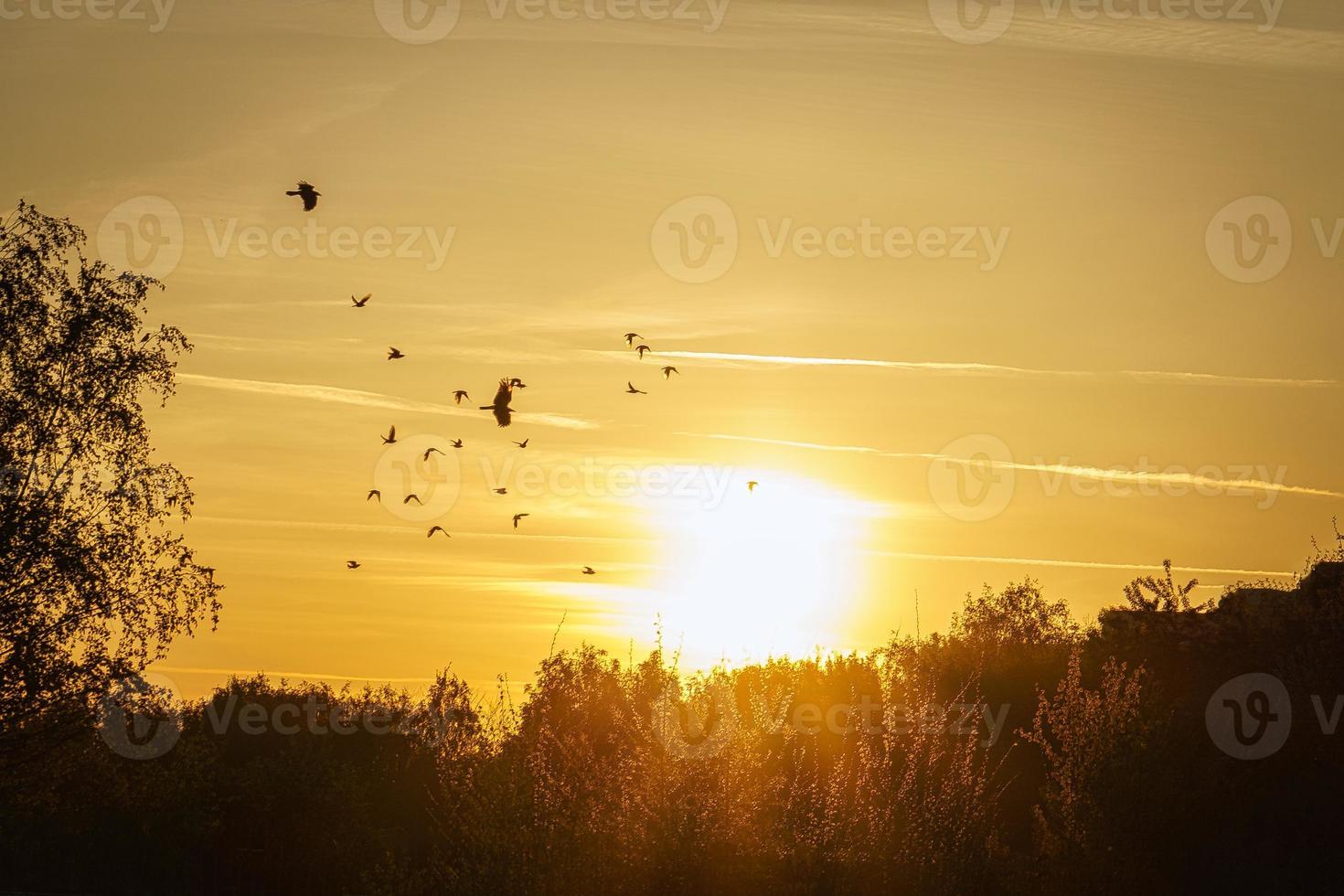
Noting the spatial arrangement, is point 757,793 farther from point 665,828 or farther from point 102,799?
point 102,799

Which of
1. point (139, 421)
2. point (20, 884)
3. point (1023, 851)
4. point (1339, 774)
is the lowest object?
point (20, 884)

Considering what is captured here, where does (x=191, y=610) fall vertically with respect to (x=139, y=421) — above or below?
below

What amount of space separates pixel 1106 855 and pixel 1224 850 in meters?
4.12

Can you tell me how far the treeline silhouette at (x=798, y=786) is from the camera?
2858cm

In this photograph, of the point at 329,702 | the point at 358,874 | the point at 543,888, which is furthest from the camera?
the point at 329,702

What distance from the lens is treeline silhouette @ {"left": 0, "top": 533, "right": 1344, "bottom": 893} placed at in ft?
93.8

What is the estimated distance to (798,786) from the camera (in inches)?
1240

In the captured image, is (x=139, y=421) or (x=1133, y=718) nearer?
(x=1133, y=718)

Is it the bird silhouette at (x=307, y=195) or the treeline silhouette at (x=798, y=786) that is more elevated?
the bird silhouette at (x=307, y=195)

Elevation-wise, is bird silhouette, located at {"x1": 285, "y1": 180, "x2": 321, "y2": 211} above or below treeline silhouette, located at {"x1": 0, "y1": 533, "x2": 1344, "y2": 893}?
above

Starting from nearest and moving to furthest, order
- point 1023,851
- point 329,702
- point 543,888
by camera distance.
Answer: point 543,888
point 1023,851
point 329,702

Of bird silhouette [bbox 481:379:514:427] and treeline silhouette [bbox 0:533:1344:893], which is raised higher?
bird silhouette [bbox 481:379:514:427]

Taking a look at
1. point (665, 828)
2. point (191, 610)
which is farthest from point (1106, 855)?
point (191, 610)

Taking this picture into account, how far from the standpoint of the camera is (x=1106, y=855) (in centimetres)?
3203
